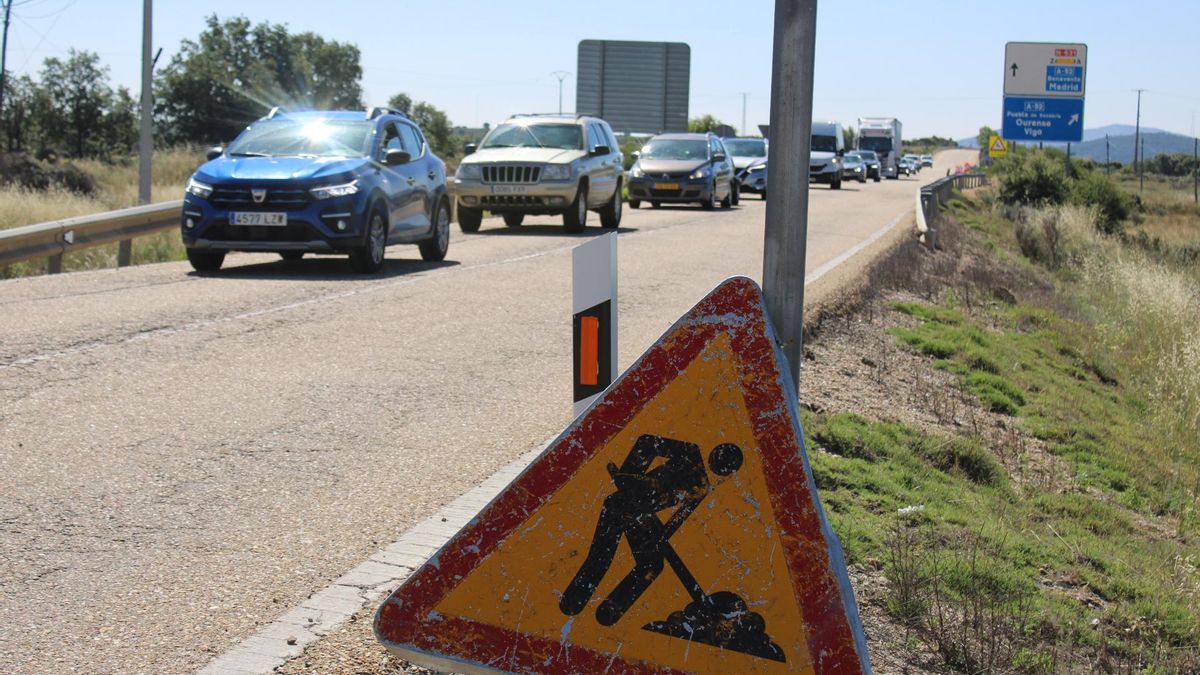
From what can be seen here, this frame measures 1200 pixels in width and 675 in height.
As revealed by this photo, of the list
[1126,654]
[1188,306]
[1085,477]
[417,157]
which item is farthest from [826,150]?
[1126,654]

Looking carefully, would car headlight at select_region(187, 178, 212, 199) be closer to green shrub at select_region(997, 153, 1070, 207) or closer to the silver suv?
the silver suv

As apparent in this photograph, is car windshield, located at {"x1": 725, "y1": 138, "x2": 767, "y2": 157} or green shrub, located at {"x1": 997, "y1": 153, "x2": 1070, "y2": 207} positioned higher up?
car windshield, located at {"x1": 725, "y1": 138, "x2": 767, "y2": 157}

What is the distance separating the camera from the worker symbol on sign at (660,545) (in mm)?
2719

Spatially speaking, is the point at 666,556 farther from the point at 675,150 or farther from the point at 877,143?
the point at 877,143

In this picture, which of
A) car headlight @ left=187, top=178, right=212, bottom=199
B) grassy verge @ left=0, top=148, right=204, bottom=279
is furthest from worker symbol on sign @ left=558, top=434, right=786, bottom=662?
grassy verge @ left=0, top=148, right=204, bottom=279

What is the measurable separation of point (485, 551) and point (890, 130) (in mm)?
71536

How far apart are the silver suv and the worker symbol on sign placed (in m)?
18.6

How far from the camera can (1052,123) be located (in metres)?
34.6

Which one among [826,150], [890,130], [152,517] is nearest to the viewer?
[152,517]

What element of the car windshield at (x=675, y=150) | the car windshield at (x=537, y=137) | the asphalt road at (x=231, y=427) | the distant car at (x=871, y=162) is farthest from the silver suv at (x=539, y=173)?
the distant car at (x=871, y=162)

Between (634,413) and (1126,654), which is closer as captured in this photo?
(634,413)

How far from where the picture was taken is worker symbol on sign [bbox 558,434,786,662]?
2.72 metres

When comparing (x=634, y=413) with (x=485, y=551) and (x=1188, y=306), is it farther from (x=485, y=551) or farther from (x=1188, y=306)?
(x=1188, y=306)

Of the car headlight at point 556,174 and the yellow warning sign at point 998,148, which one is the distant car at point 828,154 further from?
the car headlight at point 556,174
